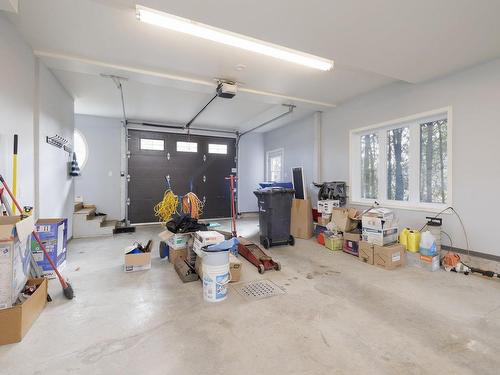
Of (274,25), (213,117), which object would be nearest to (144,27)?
(274,25)

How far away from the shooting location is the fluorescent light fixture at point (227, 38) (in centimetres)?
230

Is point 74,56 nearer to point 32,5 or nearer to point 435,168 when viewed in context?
point 32,5

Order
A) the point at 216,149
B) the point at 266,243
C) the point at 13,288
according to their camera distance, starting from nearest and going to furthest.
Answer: the point at 13,288 < the point at 266,243 < the point at 216,149

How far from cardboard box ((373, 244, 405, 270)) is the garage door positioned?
4249mm

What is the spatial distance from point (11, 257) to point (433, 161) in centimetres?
499

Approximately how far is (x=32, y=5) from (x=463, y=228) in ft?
17.8

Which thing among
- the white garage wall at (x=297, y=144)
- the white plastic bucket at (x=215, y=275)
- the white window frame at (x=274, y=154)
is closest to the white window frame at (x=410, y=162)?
the white garage wall at (x=297, y=144)

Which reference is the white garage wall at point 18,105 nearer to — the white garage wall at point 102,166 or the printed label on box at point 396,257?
the white garage wall at point 102,166

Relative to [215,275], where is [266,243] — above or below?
below

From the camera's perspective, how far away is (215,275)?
2.29 meters

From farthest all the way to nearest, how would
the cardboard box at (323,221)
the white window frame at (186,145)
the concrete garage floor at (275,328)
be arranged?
1. the white window frame at (186,145)
2. the cardboard box at (323,221)
3. the concrete garage floor at (275,328)

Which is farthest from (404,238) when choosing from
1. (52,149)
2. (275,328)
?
(52,149)

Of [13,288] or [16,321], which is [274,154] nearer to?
[13,288]

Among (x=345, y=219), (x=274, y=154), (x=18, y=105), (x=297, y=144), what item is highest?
(x=297, y=144)
